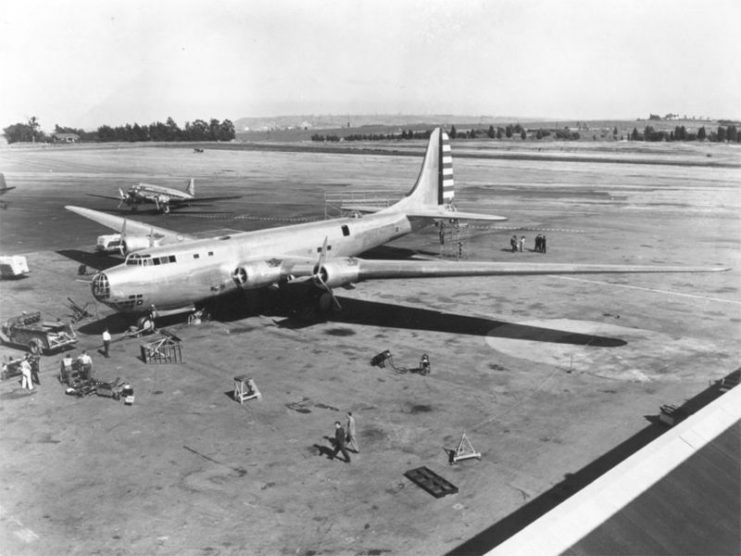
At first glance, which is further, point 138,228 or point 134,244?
point 138,228

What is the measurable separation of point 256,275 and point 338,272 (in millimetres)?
3664

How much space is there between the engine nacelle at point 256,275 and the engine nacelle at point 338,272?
2532 millimetres

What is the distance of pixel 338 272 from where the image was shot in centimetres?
2589

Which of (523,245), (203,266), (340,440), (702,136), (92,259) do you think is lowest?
(340,440)

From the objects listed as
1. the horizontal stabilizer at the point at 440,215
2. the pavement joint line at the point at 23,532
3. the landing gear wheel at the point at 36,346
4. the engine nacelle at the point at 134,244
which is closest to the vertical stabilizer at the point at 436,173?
the horizontal stabilizer at the point at 440,215

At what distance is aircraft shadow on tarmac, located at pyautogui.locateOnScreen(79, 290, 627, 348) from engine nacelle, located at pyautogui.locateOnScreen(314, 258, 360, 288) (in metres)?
2.50

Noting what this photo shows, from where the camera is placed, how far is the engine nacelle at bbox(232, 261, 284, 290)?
2664 centimetres

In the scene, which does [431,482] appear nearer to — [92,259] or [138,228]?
[138,228]

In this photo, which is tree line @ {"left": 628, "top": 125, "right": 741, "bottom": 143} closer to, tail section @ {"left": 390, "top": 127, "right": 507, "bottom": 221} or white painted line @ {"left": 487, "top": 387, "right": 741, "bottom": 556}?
tail section @ {"left": 390, "top": 127, "right": 507, "bottom": 221}

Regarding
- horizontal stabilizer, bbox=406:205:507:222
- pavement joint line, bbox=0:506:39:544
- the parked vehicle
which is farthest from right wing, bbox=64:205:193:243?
pavement joint line, bbox=0:506:39:544

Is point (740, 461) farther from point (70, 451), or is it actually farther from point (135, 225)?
point (135, 225)

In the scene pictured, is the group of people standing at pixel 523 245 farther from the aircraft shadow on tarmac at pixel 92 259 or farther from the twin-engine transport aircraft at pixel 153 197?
the twin-engine transport aircraft at pixel 153 197

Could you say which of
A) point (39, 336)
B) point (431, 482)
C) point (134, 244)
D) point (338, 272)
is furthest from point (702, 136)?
point (431, 482)

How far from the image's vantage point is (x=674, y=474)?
27.3ft
